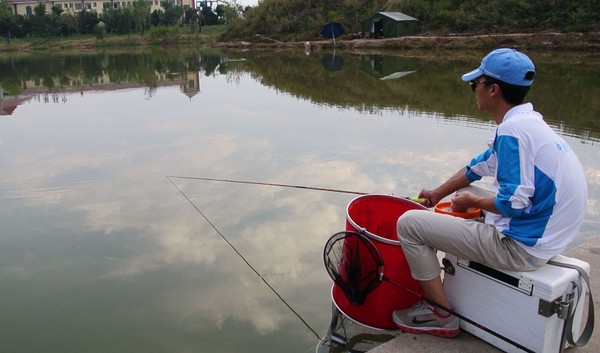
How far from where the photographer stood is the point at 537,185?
6.66 ft

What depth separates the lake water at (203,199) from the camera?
3160mm

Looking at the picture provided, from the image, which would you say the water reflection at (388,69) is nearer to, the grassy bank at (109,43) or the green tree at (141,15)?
the grassy bank at (109,43)

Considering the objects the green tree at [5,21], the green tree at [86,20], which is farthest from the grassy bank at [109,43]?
the green tree at [86,20]

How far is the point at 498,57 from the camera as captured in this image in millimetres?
2164

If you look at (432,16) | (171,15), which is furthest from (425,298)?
(171,15)

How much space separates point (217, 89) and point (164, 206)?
10322 mm

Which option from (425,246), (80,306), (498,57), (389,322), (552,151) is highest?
(498,57)

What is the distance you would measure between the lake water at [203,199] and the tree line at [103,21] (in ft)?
165

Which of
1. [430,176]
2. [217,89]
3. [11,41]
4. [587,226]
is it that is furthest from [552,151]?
[11,41]

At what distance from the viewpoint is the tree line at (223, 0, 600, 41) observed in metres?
26.8

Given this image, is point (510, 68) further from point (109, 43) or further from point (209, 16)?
point (209, 16)

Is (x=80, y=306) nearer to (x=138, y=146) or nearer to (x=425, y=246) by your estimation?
(x=425, y=246)

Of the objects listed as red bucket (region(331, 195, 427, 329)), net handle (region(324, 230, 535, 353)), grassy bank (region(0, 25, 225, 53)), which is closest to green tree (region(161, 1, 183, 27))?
grassy bank (region(0, 25, 225, 53))

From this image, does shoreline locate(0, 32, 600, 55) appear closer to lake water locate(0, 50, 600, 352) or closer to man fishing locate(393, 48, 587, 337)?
lake water locate(0, 50, 600, 352)
